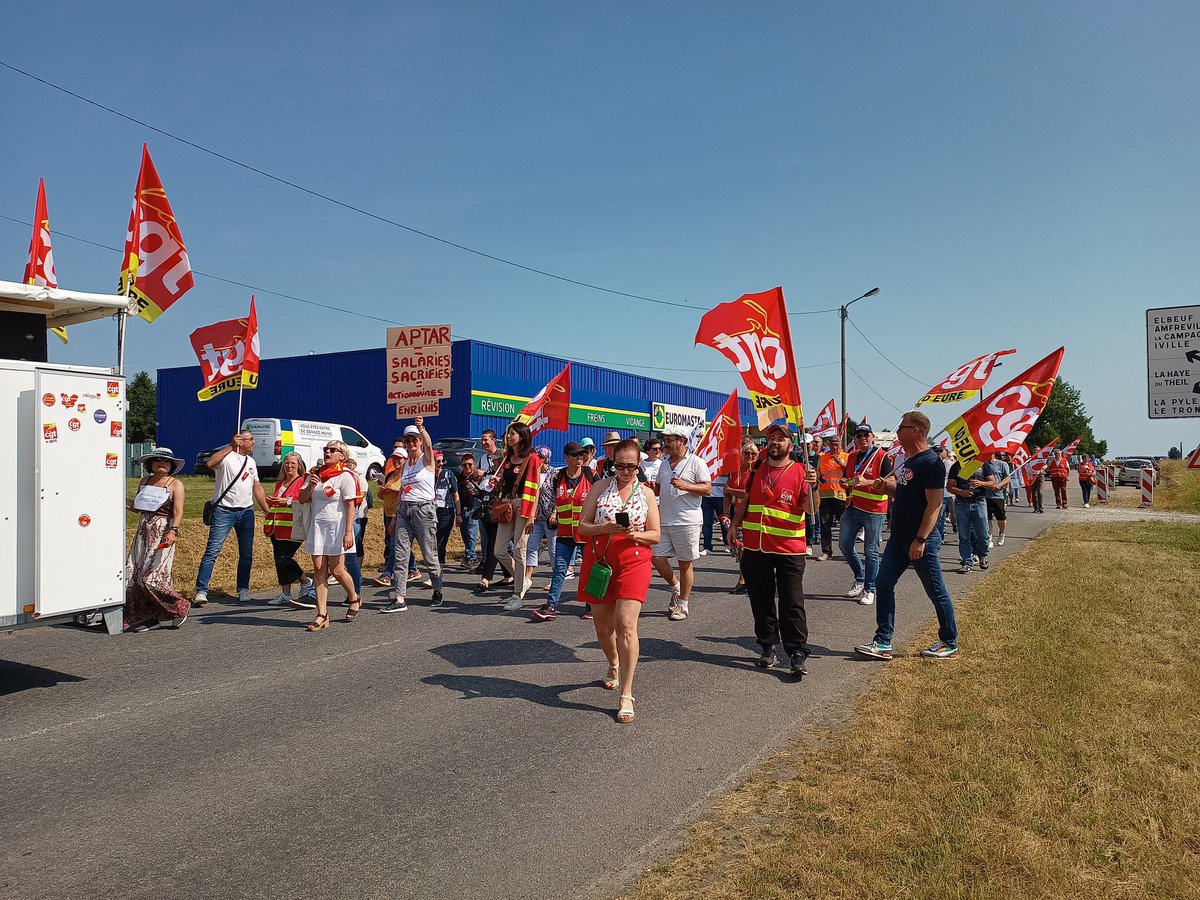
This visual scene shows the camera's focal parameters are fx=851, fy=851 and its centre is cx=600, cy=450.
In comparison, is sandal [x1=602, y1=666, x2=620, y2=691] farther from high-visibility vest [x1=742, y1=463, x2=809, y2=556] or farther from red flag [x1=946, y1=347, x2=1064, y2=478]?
red flag [x1=946, y1=347, x2=1064, y2=478]

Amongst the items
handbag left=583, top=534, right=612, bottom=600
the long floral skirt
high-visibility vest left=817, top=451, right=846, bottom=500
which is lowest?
the long floral skirt

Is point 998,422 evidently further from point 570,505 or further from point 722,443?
point 570,505

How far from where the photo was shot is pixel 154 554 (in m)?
8.34

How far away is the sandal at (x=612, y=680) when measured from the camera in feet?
20.3

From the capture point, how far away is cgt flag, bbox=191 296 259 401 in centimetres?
1165

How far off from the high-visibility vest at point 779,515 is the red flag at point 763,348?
62.5 inches

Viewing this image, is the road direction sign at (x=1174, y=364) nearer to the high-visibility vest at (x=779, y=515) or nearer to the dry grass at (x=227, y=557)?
the high-visibility vest at (x=779, y=515)

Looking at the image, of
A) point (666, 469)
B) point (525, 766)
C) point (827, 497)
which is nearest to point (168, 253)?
point (666, 469)

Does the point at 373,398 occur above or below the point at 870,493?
above

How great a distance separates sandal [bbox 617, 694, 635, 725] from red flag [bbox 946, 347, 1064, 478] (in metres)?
5.27

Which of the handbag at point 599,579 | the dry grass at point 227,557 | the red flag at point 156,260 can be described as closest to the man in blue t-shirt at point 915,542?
the handbag at point 599,579

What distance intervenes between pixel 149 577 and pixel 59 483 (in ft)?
8.25

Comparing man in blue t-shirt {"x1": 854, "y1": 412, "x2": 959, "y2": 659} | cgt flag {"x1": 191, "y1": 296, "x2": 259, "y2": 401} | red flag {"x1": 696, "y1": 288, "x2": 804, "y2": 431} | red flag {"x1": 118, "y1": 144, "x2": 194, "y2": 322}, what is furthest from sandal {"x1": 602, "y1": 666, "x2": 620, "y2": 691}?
cgt flag {"x1": 191, "y1": 296, "x2": 259, "y2": 401}

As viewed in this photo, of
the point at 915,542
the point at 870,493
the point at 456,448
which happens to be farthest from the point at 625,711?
the point at 456,448
